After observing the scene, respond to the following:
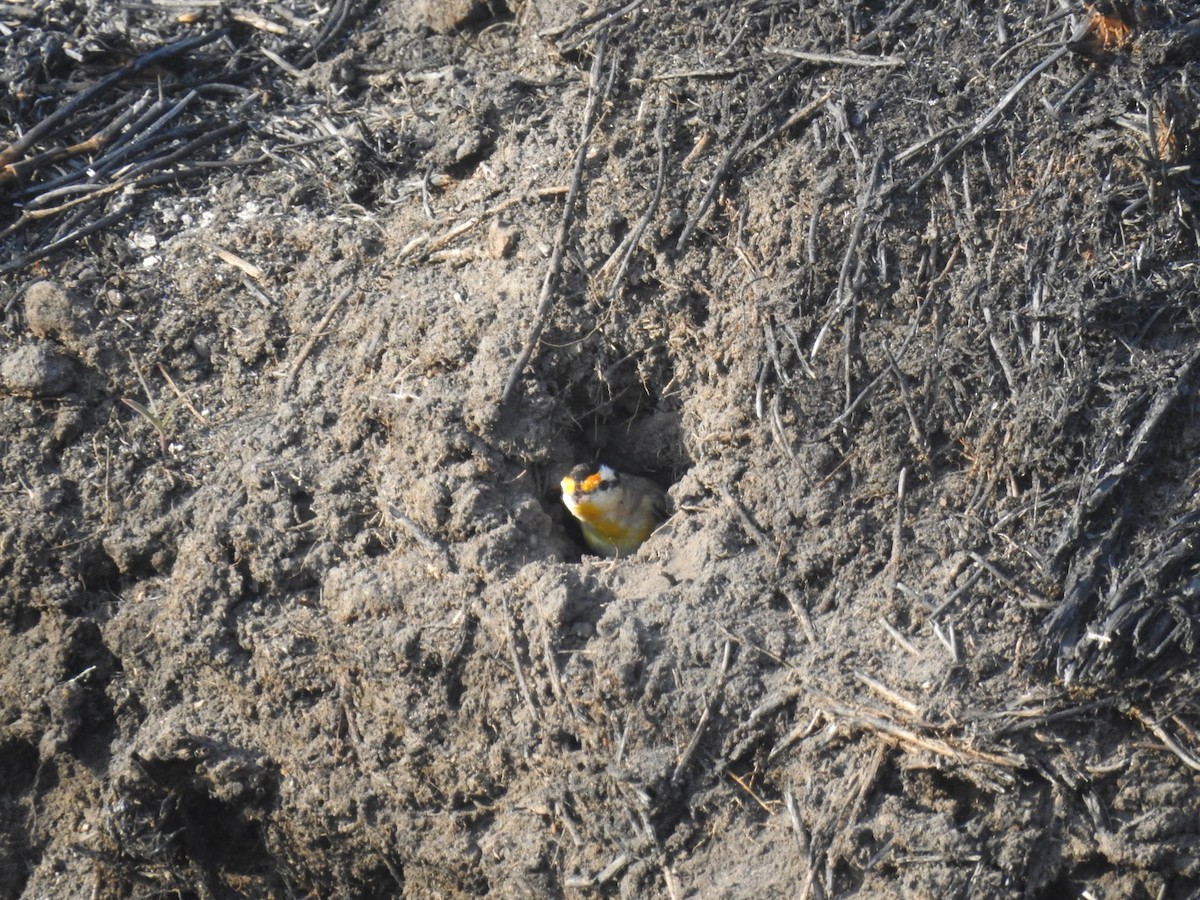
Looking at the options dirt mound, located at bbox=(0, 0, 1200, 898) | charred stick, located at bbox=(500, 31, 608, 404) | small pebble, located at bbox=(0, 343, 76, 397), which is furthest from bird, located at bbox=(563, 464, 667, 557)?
small pebble, located at bbox=(0, 343, 76, 397)

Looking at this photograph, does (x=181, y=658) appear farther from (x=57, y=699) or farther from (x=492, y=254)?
(x=492, y=254)

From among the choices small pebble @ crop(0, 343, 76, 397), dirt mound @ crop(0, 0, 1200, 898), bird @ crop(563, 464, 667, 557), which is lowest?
bird @ crop(563, 464, 667, 557)

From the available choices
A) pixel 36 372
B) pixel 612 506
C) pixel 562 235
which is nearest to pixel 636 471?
pixel 612 506

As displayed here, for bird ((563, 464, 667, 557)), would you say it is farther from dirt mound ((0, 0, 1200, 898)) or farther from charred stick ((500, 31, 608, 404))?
charred stick ((500, 31, 608, 404))

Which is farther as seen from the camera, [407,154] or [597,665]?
[407,154]

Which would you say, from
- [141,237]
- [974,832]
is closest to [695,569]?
[974,832]

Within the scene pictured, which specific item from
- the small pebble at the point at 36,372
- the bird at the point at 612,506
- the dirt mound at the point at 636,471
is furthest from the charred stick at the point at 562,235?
the small pebble at the point at 36,372

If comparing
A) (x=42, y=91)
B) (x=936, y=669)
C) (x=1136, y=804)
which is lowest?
(x=1136, y=804)
